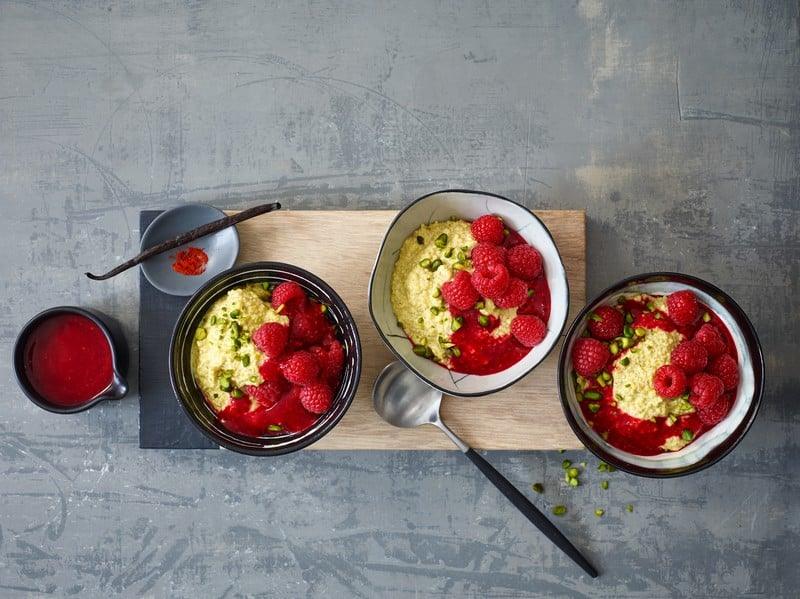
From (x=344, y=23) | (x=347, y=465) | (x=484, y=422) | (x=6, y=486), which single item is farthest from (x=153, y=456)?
(x=344, y=23)

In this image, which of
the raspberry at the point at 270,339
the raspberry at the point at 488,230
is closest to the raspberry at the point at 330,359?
the raspberry at the point at 270,339

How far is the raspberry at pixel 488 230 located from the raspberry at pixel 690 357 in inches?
29.4

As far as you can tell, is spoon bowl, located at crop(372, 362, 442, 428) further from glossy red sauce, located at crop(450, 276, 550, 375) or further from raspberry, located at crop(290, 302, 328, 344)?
raspberry, located at crop(290, 302, 328, 344)

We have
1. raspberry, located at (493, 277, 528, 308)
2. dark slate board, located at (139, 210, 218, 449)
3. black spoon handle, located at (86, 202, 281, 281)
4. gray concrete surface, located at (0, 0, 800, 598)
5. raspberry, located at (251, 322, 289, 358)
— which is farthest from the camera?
gray concrete surface, located at (0, 0, 800, 598)

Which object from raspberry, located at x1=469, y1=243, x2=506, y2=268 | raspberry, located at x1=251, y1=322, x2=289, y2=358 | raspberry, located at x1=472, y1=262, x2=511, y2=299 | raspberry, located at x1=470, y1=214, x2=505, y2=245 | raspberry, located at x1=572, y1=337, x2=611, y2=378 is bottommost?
raspberry, located at x1=572, y1=337, x2=611, y2=378

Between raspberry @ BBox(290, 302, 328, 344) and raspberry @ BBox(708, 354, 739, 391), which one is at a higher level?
raspberry @ BBox(290, 302, 328, 344)

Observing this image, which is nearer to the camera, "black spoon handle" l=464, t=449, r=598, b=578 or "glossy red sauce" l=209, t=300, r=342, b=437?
"glossy red sauce" l=209, t=300, r=342, b=437

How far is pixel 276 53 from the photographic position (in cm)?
294

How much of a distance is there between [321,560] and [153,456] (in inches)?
34.0

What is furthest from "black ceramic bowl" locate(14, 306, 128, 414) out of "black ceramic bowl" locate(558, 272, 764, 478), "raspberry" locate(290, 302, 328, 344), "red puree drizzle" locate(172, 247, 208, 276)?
"black ceramic bowl" locate(558, 272, 764, 478)

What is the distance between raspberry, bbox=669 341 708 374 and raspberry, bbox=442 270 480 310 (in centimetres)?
73

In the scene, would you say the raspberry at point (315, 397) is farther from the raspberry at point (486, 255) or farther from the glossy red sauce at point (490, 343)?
the raspberry at point (486, 255)

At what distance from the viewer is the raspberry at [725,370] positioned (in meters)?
2.38

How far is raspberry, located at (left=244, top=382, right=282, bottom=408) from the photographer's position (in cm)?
230
